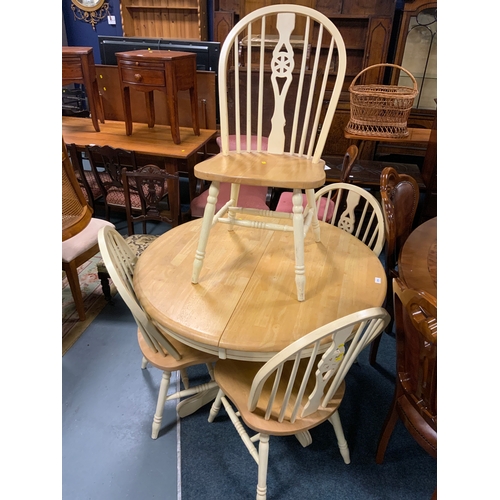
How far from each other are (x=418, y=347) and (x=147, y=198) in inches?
78.5

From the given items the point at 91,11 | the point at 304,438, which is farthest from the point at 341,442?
the point at 91,11

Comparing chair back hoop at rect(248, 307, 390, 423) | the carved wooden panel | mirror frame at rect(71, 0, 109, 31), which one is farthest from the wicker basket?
mirror frame at rect(71, 0, 109, 31)

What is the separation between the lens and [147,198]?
8.06ft

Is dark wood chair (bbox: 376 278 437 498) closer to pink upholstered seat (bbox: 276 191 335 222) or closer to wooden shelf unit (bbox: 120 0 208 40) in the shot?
pink upholstered seat (bbox: 276 191 335 222)

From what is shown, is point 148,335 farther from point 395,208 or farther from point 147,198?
point 147,198

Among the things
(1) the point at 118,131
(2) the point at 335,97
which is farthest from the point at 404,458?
(1) the point at 118,131

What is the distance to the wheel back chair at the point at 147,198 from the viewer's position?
2180mm

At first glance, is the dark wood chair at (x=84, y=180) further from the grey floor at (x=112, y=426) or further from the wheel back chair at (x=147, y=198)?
the grey floor at (x=112, y=426)

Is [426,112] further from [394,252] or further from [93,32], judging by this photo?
[93,32]

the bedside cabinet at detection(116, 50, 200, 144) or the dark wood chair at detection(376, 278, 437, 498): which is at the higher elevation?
the bedside cabinet at detection(116, 50, 200, 144)

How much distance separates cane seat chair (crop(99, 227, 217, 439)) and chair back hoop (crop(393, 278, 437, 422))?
670 millimetres

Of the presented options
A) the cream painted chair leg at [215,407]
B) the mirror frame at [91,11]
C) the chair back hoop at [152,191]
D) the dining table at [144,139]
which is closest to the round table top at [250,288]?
the cream painted chair leg at [215,407]

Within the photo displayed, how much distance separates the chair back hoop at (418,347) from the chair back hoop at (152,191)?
1.66 m

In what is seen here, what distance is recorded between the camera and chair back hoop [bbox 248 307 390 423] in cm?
89
